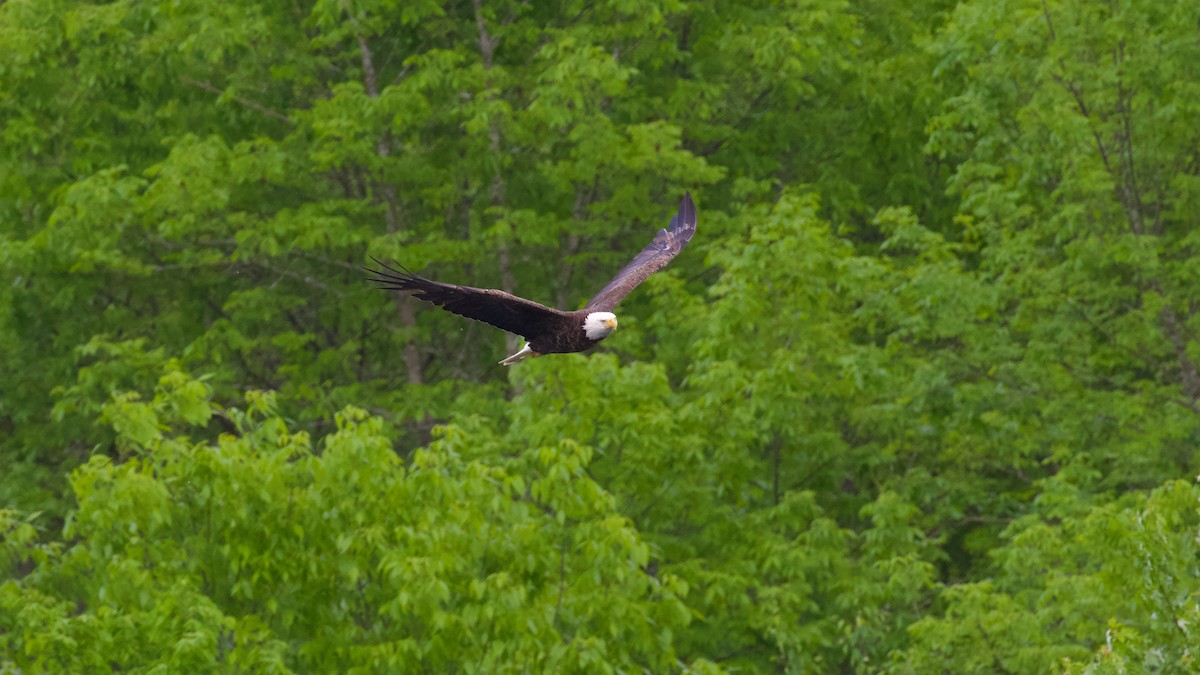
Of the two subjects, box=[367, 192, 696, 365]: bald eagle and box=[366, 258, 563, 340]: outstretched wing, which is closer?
box=[366, 258, 563, 340]: outstretched wing

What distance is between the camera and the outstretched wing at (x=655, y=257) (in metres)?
11.2

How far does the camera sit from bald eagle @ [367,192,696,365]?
29.0ft

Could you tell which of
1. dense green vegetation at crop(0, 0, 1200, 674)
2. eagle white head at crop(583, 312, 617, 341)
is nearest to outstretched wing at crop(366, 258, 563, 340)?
eagle white head at crop(583, 312, 617, 341)

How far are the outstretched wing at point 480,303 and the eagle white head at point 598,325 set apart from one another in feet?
0.75

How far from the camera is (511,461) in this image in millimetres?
15172

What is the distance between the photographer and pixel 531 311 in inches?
380

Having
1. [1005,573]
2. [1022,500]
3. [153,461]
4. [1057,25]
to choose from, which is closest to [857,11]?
[1057,25]

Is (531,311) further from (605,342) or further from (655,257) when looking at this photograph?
(605,342)

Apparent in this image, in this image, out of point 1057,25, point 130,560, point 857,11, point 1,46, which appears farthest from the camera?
point 857,11

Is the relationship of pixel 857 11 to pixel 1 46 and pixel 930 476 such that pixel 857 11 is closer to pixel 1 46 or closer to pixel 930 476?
pixel 930 476

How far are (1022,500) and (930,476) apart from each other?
1093 millimetres

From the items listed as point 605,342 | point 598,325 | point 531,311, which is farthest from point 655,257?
point 605,342

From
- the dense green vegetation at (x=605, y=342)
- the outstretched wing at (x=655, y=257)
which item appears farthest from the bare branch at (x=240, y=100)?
the outstretched wing at (x=655, y=257)

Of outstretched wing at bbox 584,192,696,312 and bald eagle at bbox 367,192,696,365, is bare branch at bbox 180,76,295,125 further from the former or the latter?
bald eagle at bbox 367,192,696,365
